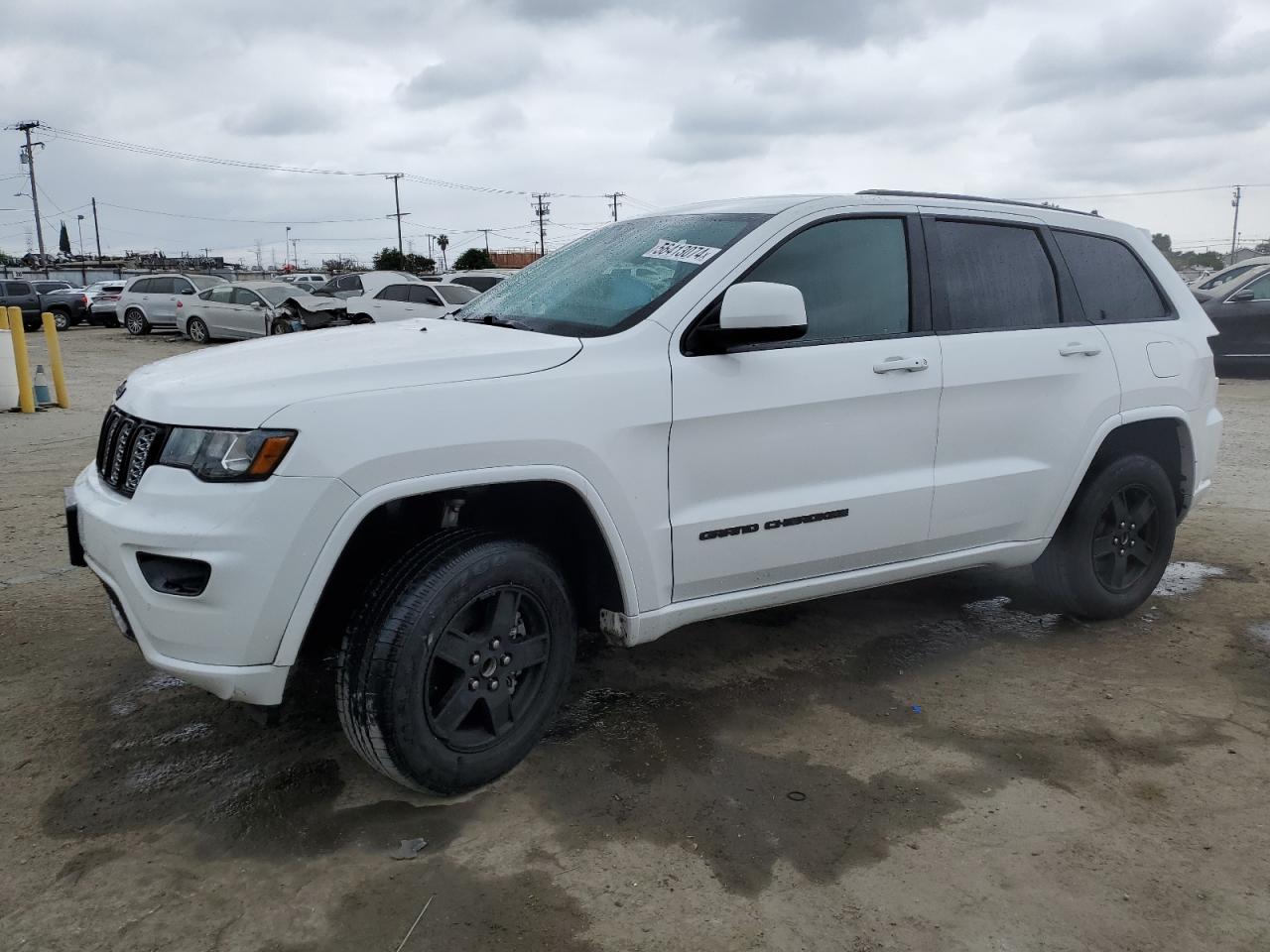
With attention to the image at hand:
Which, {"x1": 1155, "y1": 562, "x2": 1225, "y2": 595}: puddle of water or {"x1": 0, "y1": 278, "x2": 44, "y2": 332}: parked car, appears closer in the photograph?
{"x1": 1155, "y1": 562, "x2": 1225, "y2": 595}: puddle of water

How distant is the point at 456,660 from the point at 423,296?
16.8 metres

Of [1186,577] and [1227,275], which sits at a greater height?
[1227,275]

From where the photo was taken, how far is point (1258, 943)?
2.42m

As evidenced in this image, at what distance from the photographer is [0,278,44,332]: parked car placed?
2822 cm

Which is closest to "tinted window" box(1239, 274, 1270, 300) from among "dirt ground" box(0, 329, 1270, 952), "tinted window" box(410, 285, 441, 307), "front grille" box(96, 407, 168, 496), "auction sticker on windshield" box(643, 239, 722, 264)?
"dirt ground" box(0, 329, 1270, 952)

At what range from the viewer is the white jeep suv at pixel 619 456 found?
2676mm

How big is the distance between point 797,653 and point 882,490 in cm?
95

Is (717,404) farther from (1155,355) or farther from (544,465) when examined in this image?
(1155,355)

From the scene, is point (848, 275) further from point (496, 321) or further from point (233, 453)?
point (233, 453)

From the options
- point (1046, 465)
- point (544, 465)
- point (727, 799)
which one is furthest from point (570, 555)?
point (1046, 465)

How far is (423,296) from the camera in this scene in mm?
18906

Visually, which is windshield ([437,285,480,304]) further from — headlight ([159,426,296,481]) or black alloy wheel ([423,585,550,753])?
headlight ([159,426,296,481])

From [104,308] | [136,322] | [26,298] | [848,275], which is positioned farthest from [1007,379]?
[26,298]

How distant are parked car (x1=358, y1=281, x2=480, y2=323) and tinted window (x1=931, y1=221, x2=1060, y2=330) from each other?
15015 mm
